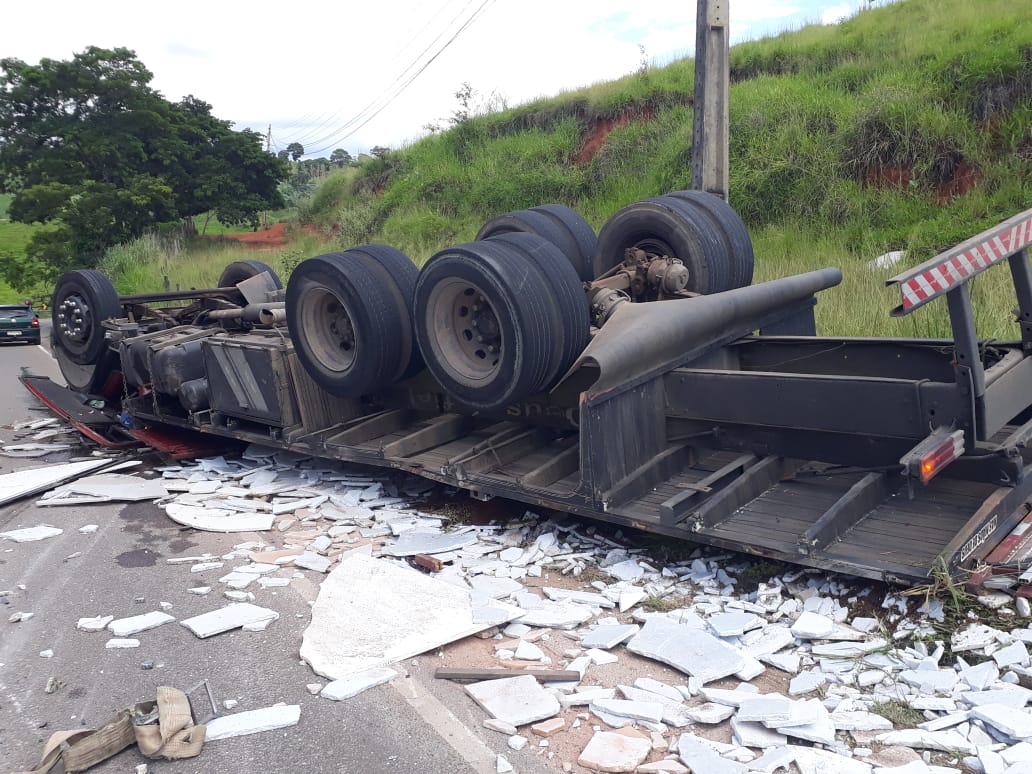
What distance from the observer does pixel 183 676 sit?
3.82 m

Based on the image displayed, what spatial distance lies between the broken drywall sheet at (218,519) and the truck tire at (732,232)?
3642 millimetres

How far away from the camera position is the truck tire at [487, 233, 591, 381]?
5.03m

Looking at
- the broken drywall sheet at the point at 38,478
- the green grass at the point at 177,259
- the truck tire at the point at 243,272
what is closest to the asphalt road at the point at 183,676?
the broken drywall sheet at the point at 38,478

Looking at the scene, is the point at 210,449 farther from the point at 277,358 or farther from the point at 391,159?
the point at 391,159

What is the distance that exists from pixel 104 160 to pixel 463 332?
97.9 ft

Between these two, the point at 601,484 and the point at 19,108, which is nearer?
the point at 601,484

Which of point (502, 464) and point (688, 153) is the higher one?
point (688, 153)

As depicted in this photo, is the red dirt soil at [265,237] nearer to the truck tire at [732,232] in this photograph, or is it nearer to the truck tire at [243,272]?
the truck tire at [243,272]

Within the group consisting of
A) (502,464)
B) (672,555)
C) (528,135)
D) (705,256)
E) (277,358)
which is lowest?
(672,555)

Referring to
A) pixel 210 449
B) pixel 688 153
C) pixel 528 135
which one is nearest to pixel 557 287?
pixel 210 449

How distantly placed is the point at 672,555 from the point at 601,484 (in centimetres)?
58

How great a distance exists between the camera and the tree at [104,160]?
29.7 metres

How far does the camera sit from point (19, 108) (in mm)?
31281

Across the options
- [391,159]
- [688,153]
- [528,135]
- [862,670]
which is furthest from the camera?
[391,159]
